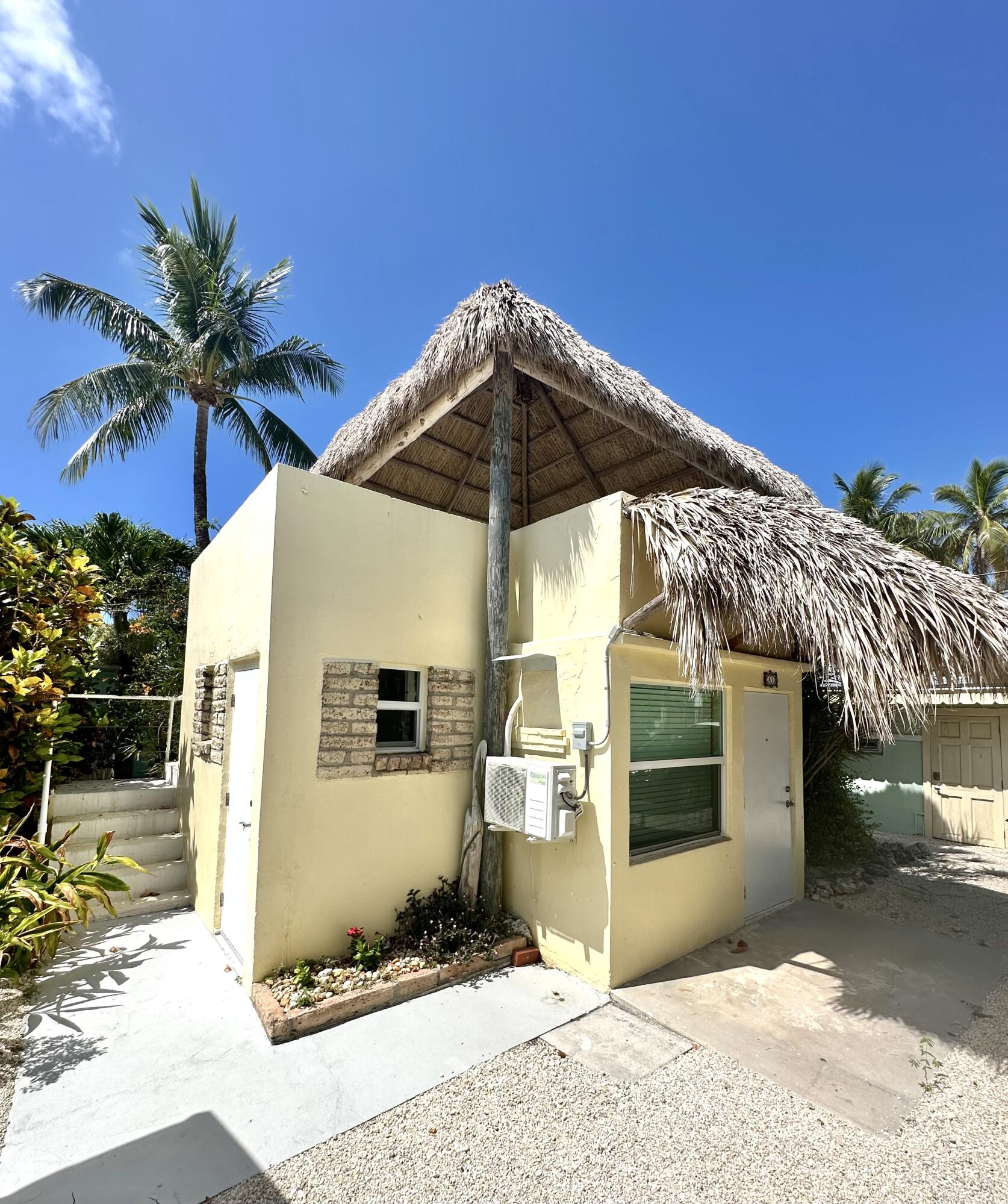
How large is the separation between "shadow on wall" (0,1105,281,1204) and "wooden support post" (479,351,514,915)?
8.34 feet

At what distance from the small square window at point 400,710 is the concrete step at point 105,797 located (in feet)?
12.7

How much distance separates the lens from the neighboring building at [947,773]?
354 inches

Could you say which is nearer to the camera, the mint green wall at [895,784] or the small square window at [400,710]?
the small square window at [400,710]

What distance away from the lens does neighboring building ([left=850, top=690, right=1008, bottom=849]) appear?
8984 mm

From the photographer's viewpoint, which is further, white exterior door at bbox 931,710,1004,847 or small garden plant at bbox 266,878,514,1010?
white exterior door at bbox 931,710,1004,847

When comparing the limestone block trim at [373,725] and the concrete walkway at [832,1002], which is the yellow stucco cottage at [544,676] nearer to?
the limestone block trim at [373,725]

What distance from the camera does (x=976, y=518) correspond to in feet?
72.9

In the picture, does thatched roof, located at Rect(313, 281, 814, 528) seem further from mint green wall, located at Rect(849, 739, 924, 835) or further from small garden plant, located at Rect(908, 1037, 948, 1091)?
mint green wall, located at Rect(849, 739, 924, 835)

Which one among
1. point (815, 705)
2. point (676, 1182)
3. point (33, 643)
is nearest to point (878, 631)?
point (676, 1182)

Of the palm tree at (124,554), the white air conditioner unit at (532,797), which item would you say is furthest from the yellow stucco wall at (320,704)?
the palm tree at (124,554)

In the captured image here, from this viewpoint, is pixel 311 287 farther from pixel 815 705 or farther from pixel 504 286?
pixel 815 705

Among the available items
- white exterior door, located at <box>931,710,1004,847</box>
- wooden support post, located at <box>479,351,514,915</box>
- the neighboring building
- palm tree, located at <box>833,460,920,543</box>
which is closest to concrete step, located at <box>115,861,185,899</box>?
wooden support post, located at <box>479,351,514,915</box>

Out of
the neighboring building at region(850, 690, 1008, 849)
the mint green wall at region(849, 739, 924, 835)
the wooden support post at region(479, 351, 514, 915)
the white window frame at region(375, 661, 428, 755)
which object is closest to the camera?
the white window frame at region(375, 661, 428, 755)

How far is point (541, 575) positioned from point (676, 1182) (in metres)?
3.95
